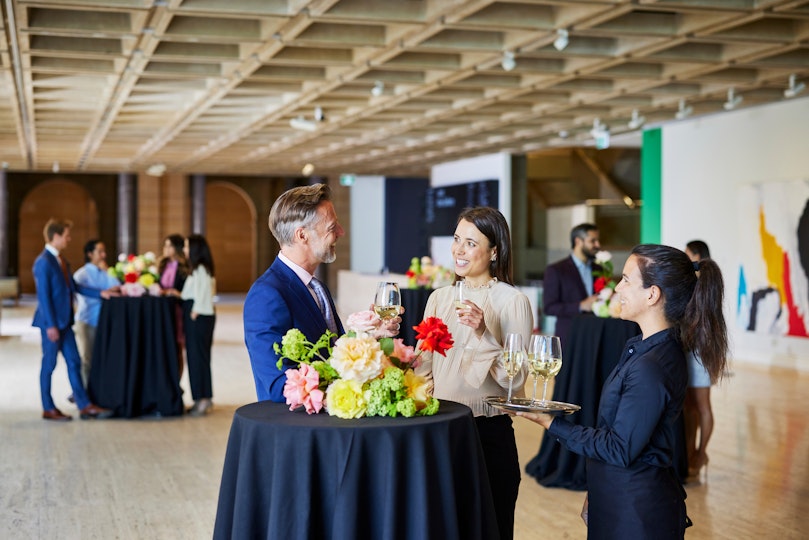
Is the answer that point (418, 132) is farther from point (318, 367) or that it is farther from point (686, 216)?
point (318, 367)

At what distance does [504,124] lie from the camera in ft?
48.9

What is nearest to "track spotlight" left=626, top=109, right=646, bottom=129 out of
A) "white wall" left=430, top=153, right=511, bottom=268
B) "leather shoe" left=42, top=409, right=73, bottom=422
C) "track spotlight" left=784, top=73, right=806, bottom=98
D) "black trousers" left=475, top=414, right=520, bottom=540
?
"track spotlight" left=784, top=73, right=806, bottom=98

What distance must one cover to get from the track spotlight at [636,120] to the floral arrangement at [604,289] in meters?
6.44

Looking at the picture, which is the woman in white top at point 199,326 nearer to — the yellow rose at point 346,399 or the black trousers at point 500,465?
the black trousers at point 500,465

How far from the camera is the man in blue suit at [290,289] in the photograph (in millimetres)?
2820

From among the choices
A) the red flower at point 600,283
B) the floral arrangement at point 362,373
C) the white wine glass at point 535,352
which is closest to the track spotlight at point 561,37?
the red flower at point 600,283

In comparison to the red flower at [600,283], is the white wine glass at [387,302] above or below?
above

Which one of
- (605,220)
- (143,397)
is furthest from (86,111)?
(605,220)

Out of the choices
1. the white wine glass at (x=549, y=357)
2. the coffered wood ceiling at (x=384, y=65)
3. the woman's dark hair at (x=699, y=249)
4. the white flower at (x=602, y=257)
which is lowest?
the white wine glass at (x=549, y=357)

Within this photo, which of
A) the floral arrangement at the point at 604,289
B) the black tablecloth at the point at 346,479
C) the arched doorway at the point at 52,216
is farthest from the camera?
the arched doorway at the point at 52,216

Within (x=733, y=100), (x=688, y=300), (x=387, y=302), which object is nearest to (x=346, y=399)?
(x=387, y=302)

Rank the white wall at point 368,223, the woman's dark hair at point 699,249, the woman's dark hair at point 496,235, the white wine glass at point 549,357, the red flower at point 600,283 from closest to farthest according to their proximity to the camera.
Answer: the white wine glass at point 549,357 → the woman's dark hair at point 496,235 → the woman's dark hair at point 699,249 → the red flower at point 600,283 → the white wall at point 368,223

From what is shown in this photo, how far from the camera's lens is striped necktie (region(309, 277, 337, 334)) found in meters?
3.05

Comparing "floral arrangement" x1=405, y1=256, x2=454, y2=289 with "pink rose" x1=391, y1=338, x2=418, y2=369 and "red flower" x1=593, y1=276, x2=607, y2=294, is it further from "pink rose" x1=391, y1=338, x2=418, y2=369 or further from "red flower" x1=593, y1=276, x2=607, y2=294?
"pink rose" x1=391, y1=338, x2=418, y2=369
